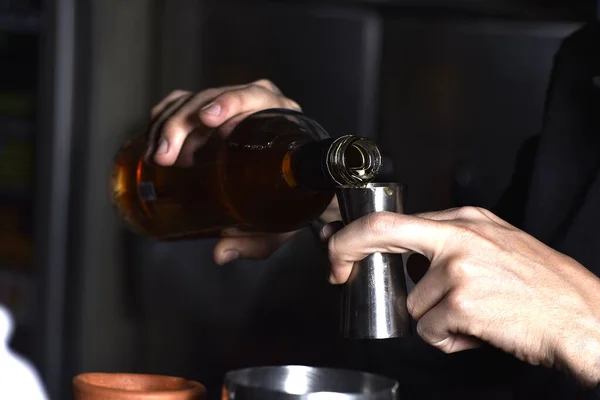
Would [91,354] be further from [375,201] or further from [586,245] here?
[375,201]

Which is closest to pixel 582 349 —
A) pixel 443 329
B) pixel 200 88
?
pixel 443 329

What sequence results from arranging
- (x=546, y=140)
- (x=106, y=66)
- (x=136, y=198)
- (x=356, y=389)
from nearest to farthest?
(x=356, y=389) → (x=136, y=198) → (x=546, y=140) → (x=106, y=66)

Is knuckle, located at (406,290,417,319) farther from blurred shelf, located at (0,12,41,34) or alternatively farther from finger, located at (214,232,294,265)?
blurred shelf, located at (0,12,41,34)

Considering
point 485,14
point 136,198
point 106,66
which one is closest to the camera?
point 136,198

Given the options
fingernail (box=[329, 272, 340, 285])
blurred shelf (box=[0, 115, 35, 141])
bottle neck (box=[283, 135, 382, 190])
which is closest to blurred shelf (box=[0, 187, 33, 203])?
blurred shelf (box=[0, 115, 35, 141])

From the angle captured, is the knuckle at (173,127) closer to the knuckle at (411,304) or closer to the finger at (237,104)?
the finger at (237,104)

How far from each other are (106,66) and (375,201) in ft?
5.92

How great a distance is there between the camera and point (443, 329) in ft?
2.34

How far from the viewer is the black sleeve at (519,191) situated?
1.32 meters

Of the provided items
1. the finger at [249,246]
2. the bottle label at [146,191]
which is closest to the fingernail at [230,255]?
the finger at [249,246]

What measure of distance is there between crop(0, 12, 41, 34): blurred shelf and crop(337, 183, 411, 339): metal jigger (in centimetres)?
182

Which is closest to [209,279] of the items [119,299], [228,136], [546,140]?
[119,299]

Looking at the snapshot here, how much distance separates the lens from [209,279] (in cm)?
213

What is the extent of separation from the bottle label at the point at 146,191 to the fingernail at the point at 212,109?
13 centimetres
